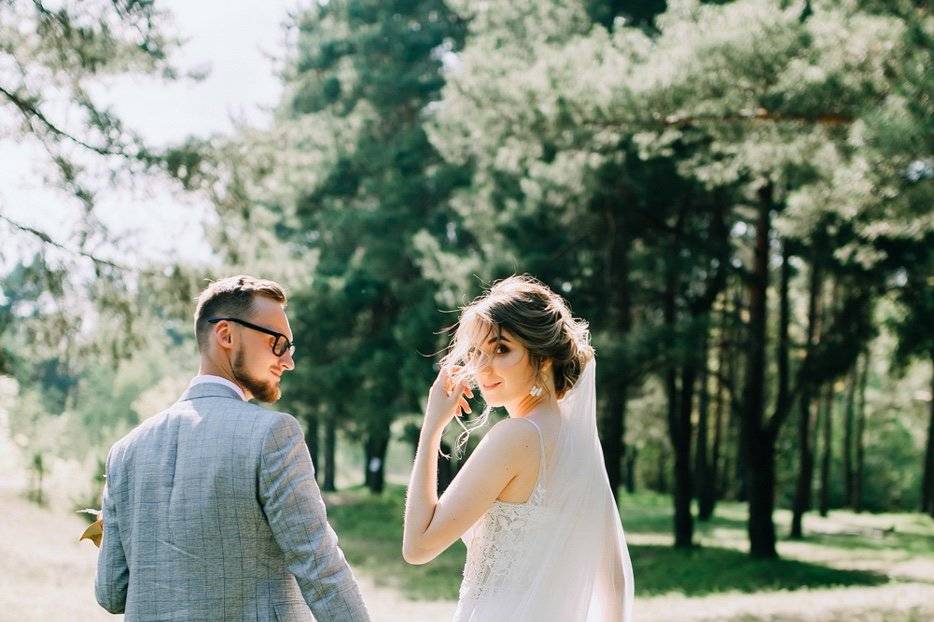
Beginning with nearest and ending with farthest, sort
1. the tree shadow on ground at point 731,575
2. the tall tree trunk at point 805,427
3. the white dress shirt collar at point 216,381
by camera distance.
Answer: the white dress shirt collar at point 216,381 → the tree shadow on ground at point 731,575 → the tall tree trunk at point 805,427

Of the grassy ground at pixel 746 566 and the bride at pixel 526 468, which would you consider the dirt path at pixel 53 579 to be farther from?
the bride at pixel 526 468

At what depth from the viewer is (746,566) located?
63.2 feet

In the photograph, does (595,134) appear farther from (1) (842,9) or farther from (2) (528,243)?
(2) (528,243)

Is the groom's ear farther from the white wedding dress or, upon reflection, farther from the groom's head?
the white wedding dress

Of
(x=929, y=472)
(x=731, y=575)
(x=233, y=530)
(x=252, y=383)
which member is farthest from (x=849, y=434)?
(x=233, y=530)

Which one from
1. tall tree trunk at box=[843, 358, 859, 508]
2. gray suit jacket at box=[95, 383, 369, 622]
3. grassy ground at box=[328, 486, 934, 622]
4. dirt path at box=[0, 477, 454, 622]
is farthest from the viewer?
tall tree trunk at box=[843, 358, 859, 508]

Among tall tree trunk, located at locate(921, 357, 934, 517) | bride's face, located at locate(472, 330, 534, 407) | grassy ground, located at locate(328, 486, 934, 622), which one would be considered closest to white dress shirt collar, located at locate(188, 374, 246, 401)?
bride's face, located at locate(472, 330, 534, 407)

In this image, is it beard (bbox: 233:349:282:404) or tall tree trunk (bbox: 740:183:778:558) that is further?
tall tree trunk (bbox: 740:183:778:558)

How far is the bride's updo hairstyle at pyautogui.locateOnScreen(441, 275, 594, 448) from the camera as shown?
2.97 m

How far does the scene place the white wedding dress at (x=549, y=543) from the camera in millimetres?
2951

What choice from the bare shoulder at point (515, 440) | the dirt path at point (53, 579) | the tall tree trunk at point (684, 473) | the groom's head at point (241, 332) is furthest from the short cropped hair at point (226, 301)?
the tall tree trunk at point (684, 473)

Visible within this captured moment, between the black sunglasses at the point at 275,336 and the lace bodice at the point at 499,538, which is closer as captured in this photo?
the black sunglasses at the point at 275,336

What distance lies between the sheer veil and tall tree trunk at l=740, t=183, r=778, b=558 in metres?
16.7

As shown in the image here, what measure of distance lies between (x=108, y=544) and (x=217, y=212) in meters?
8.33
